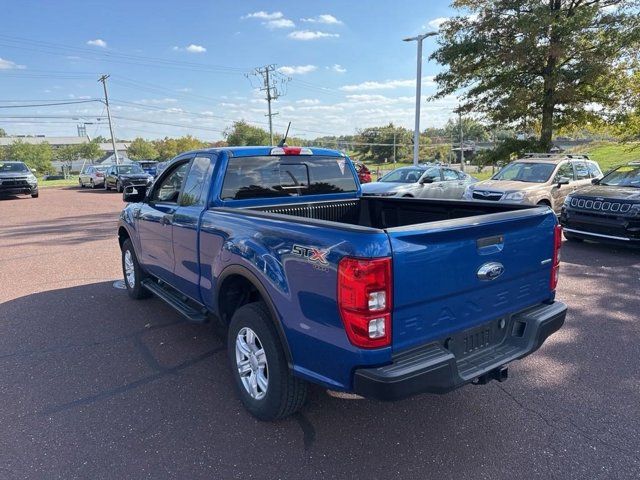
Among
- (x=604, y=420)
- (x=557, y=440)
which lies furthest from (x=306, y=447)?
(x=604, y=420)

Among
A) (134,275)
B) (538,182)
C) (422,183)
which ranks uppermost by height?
(538,182)

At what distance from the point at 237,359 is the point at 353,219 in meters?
2.11

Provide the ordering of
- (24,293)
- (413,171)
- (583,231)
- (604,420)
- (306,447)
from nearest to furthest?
(306,447) → (604,420) → (24,293) → (583,231) → (413,171)

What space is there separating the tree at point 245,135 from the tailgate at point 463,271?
84.9 meters

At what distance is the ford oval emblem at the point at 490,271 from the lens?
98.7 inches

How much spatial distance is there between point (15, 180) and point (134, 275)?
19.1 m

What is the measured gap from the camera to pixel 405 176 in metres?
13.6

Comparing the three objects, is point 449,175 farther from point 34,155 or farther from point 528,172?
point 34,155

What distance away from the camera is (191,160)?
13.5 feet

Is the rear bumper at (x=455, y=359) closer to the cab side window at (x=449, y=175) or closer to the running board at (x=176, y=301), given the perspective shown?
the running board at (x=176, y=301)

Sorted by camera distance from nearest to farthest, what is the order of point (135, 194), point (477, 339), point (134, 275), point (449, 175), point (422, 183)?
point (477, 339), point (135, 194), point (134, 275), point (422, 183), point (449, 175)

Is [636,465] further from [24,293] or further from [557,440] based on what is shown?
[24,293]

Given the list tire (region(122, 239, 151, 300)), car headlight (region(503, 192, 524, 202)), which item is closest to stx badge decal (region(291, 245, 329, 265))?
tire (region(122, 239, 151, 300))

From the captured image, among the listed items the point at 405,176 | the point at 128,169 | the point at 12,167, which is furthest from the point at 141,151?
the point at 405,176
